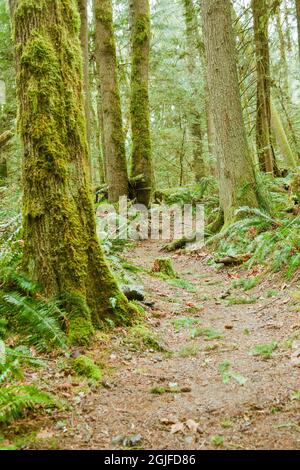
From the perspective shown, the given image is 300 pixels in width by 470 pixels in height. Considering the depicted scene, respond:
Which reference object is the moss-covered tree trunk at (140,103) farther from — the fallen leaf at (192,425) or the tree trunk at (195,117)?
the fallen leaf at (192,425)

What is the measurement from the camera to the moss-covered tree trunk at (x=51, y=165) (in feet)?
13.8

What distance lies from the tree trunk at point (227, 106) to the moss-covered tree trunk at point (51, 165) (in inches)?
201

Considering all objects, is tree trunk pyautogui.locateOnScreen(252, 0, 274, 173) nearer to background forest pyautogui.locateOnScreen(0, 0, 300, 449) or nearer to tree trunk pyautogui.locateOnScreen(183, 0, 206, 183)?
background forest pyautogui.locateOnScreen(0, 0, 300, 449)

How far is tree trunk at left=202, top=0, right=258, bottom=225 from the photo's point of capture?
28.9 feet

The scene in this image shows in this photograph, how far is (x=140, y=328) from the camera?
15.1 feet

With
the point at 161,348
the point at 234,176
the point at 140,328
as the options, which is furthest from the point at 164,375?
the point at 234,176

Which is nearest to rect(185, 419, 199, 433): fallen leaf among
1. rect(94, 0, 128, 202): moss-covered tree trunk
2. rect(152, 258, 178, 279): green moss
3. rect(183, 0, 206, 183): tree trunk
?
rect(152, 258, 178, 279): green moss

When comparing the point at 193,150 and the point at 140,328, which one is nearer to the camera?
the point at 140,328

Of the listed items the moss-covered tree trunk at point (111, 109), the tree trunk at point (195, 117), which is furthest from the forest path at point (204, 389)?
the tree trunk at point (195, 117)

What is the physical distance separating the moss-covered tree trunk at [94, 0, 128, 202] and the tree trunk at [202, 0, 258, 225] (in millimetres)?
4406

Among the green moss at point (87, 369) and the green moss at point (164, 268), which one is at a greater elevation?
the green moss at point (164, 268)

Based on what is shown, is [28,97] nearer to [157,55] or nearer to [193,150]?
[157,55]

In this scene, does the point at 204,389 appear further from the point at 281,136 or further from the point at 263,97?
the point at 281,136

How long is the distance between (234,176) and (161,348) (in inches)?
211
